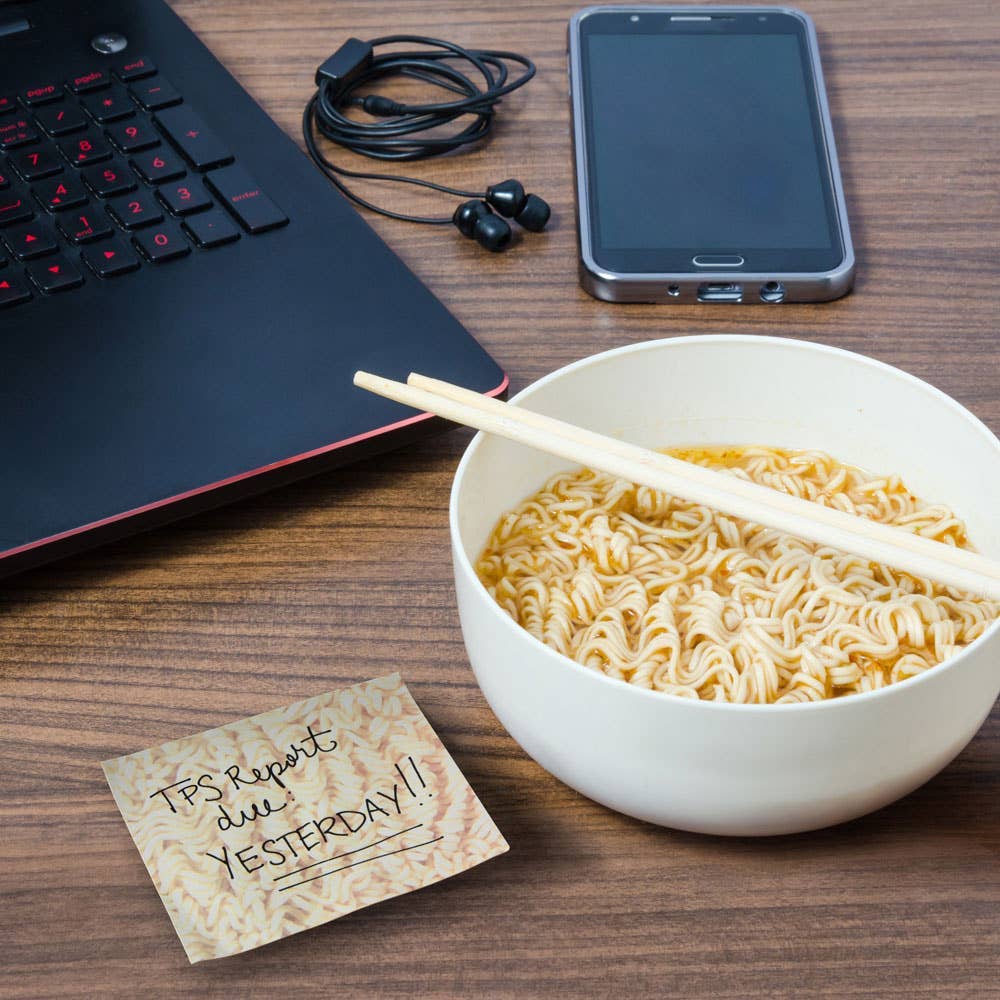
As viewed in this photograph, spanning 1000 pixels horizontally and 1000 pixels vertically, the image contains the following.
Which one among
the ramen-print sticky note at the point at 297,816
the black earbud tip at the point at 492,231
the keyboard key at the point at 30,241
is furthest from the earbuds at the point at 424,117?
the ramen-print sticky note at the point at 297,816

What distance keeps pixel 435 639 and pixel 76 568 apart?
0.19 metres

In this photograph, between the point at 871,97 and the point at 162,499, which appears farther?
the point at 871,97

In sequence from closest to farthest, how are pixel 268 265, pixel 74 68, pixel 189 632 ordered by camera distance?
Result: pixel 189 632 → pixel 268 265 → pixel 74 68

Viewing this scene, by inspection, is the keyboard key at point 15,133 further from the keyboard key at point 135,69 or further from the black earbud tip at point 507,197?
the black earbud tip at point 507,197

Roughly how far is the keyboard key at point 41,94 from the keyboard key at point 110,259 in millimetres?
159

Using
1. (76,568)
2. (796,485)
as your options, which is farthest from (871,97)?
(76,568)

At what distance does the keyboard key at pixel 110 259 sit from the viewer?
2.29 ft

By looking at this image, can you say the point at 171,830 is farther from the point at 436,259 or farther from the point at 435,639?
the point at 436,259

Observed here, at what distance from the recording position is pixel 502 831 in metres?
0.51

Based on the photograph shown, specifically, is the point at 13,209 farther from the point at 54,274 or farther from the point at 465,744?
the point at 465,744

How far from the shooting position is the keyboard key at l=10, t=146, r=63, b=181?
29.3 inches

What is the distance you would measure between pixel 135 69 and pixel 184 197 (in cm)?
15

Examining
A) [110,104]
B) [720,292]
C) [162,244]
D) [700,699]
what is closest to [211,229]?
[162,244]

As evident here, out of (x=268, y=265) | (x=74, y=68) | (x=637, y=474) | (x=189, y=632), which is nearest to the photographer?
(x=637, y=474)
